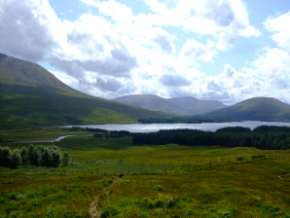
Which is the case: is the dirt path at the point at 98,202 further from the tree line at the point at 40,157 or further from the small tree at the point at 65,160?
the small tree at the point at 65,160

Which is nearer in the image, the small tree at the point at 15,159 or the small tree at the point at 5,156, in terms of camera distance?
the small tree at the point at 5,156

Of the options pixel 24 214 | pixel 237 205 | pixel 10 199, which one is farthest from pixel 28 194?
pixel 237 205

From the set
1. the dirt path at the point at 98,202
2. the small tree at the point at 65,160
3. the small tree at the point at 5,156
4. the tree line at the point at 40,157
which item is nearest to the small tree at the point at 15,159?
the small tree at the point at 5,156

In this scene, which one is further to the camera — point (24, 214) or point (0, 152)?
point (0, 152)

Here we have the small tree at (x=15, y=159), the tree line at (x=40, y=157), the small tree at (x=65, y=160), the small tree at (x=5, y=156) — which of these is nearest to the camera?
the small tree at (x=5, y=156)

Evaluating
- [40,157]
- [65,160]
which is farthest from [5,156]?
[65,160]

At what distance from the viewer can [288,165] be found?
87.9 m

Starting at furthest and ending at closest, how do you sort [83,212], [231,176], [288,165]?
[288,165]
[231,176]
[83,212]

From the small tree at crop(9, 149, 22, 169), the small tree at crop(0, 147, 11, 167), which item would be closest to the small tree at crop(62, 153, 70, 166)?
the small tree at crop(9, 149, 22, 169)

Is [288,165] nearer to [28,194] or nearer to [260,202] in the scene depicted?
[260,202]

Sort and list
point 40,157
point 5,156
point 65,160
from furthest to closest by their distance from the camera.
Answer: point 65,160 < point 40,157 < point 5,156

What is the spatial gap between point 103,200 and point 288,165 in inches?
2333

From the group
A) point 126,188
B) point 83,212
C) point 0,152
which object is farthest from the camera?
point 0,152

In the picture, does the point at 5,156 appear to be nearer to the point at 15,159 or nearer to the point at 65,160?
the point at 15,159
